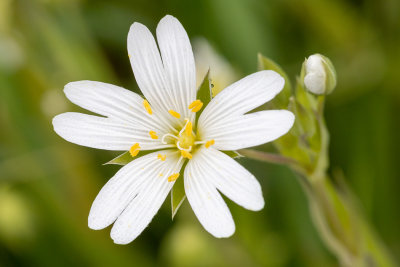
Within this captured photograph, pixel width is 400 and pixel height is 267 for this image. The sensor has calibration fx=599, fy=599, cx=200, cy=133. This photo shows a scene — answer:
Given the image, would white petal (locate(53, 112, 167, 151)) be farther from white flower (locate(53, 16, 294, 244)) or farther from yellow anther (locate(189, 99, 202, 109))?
yellow anther (locate(189, 99, 202, 109))

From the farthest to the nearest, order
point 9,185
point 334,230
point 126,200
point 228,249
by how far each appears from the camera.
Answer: point 9,185 < point 228,249 < point 334,230 < point 126,200

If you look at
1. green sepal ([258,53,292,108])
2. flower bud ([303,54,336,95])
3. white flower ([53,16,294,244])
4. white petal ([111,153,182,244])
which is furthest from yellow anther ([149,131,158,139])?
flower bud ([303,54,336,95])

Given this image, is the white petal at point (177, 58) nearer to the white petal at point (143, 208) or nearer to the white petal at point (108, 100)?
the white petal at point (108, 100)

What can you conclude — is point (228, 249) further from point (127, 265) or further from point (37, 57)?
point (37, 57)

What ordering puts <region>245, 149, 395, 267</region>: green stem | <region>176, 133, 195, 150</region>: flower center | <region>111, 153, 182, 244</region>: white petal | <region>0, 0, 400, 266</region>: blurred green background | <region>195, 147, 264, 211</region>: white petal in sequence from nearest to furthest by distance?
1. <region>195, 147, 264, 211</region>: white petal
2. <region>111, 153, 182, 244</region>: white petal
3. <region>176, 133, 195, 150</region>: flower center
4. <region>245, 149, 395, 267</region>: green stem
5. <region>0, 0, 400, 266</region>: blurred green background

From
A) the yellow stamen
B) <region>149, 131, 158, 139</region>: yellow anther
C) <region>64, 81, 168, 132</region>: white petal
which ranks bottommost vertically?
<region>149, 131, 158, 139</region>: yellow anther

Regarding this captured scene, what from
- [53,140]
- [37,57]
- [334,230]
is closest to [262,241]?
[334,230]
